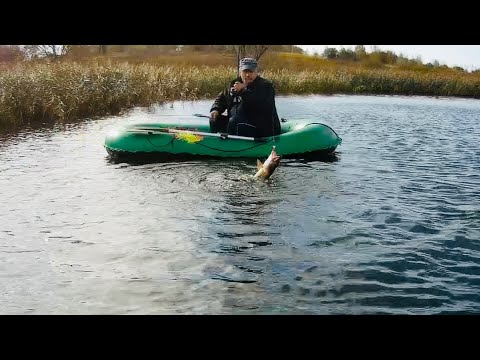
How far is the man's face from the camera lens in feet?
19.7

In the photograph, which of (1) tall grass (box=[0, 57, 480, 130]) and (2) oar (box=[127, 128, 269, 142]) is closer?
(2) oar (box=[127, 128, 269, 142])

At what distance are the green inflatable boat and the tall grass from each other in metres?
0.88

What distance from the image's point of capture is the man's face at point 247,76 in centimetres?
600

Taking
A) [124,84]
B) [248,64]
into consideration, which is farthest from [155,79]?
[248,64]

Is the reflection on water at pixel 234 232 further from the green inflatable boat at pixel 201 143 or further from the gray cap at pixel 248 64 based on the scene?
the gray cap at pixel 248 64

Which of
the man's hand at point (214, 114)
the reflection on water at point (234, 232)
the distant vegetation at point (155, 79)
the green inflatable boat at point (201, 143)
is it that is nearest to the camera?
the reflection on water at point (234, 232)

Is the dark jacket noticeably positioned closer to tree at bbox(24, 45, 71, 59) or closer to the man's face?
the man's face

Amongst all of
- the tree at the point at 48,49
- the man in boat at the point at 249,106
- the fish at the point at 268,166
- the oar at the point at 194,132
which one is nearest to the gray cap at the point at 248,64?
the man in boat at the point at 249,106

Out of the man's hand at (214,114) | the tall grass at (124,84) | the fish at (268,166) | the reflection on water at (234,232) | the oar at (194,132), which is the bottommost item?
the reflection on water at (234,232)

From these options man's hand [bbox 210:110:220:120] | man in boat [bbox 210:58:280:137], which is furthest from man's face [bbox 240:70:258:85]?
man's hand [bbox 210:110:220:120]

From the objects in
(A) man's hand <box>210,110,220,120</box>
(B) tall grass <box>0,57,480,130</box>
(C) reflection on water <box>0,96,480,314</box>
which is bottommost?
(C) reflection on water <box>0,96,480,314</box>

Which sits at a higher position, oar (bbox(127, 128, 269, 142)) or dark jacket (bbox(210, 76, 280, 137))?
dark jacket (bbox(210, 76, 280, 137))

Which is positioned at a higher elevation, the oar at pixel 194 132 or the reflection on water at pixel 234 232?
the oar at pixel 194 132
